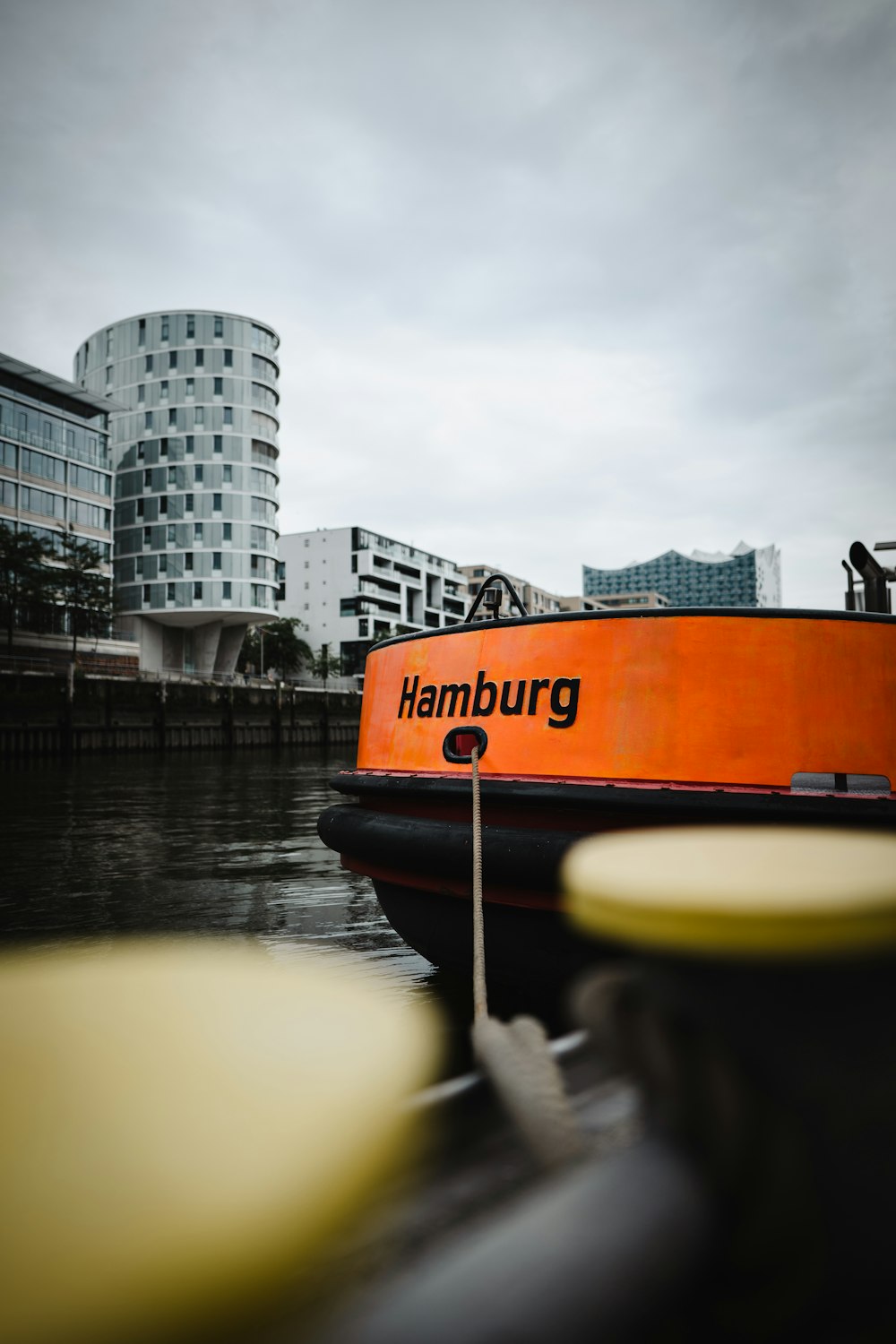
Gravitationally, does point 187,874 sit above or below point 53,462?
below

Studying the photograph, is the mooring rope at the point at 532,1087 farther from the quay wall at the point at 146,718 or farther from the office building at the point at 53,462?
the office building at the point at 53,462

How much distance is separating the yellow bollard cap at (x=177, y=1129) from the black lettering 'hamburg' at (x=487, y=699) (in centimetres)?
238

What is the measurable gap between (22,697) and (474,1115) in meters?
36.8

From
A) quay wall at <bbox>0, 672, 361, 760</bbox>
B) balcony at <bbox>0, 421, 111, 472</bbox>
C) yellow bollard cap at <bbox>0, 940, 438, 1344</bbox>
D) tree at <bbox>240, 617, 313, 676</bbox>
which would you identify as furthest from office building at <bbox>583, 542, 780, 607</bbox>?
tree at <bbox>240, 617, 313, 676</bbox>

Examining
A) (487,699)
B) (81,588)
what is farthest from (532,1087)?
(81,588)

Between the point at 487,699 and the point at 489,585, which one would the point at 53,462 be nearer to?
the point at 489,585

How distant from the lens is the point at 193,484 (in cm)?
6031

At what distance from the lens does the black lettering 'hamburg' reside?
347 centimetres

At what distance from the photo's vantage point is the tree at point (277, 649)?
72750mm

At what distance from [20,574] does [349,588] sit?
37203mm

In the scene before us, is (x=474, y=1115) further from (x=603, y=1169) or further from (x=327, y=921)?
(x=327, y=921)

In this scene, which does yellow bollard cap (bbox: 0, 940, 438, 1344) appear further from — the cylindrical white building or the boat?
the cylindrical white building

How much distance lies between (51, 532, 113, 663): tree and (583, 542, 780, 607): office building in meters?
31.6

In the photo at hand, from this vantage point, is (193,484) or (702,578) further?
(193,484)
